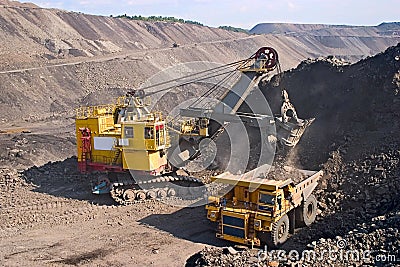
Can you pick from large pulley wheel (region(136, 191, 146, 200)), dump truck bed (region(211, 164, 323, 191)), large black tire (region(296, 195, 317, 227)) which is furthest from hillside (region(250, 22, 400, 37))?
large black tire (region(296, 195, 317, 227))

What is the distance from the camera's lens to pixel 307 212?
12617mm

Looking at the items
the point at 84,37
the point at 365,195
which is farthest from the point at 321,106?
the point at 84,37

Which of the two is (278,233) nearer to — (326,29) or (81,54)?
(81,54)

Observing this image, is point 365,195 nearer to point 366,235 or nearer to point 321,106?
point 366,235

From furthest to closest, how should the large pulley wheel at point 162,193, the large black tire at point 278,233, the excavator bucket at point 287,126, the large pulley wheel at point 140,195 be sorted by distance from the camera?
the large pulley wheel at point 162,193 < the large pulley wheel at point 140,195 < the excavator bucket at point 287,126 < the large black tire at point 278,233

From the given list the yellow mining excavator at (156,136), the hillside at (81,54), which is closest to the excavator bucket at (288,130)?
the yellow mining excavator at (156,136)

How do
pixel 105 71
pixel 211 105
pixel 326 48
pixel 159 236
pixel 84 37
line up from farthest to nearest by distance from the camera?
pixel 326 48
pixel 84 37
pixel 105 71
pixel 211 105
pixel 159 236

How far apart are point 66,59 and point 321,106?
33026 mm

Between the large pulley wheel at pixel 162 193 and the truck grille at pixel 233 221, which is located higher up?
the truck grille at pixel 233 221

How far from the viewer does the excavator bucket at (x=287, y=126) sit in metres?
15.0

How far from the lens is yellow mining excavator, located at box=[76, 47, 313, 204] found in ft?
50.0

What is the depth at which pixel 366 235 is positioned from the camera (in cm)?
992

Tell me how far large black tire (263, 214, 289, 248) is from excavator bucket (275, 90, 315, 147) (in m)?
4.10

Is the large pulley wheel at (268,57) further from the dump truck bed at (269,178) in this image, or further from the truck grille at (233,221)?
the truck grille at (233,221)
